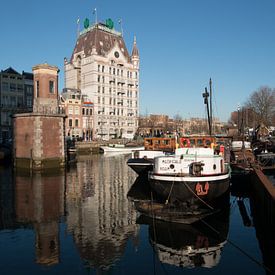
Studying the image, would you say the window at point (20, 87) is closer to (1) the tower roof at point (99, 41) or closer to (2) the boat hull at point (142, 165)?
(1) the tower roof at point (99, 41)

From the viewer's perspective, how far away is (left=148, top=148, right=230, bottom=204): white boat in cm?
1956

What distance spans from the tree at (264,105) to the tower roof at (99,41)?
Result: 5012 cm

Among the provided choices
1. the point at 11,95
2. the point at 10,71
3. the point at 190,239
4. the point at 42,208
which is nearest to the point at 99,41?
the point at 10,71

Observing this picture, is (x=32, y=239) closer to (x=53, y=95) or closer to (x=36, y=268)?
(x=36, y=268)

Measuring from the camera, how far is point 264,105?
8756 cm

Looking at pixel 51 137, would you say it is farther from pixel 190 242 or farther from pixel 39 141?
pixel 190 242

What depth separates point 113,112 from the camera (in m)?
113

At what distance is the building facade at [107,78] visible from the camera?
4225 inches

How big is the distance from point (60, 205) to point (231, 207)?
13297 millimetres

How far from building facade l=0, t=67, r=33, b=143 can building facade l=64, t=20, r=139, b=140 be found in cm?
2239

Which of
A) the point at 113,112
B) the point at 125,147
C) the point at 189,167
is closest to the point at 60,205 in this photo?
the point at 189,167

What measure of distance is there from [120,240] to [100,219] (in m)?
4.23

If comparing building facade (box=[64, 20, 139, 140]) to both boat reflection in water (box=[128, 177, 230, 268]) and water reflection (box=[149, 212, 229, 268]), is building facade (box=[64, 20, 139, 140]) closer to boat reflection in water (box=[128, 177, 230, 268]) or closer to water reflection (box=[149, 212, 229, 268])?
boat reflection in water (box=[128, 177, 230, 268])

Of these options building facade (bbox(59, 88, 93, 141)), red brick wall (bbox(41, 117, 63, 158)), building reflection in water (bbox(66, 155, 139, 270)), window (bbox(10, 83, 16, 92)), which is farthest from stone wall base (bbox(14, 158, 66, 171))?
building facade (bbox(59, 88, 93, 141))
